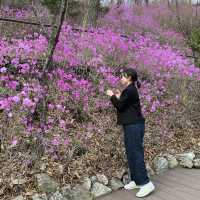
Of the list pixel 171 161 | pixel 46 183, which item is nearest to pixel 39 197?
pixel 46 183

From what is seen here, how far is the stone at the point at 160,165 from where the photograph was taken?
6.96 m

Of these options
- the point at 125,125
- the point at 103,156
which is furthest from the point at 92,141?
the point at 125,125

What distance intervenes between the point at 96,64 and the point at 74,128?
1644 mm

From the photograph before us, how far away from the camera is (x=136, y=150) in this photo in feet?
19.0

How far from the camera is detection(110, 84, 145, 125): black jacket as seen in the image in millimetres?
5629

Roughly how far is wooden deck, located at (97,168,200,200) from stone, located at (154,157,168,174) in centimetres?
9

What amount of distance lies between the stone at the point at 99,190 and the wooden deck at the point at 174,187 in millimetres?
69

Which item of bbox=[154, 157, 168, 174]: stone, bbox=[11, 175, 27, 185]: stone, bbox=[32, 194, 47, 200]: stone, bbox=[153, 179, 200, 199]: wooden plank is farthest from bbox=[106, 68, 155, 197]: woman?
bbox=[11, 175, 27, 185]: stone

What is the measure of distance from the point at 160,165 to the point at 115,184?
3.89 ft

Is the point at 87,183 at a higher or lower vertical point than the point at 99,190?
higher

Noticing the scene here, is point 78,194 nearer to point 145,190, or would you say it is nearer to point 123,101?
point 145,190

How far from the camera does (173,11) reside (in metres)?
21.9

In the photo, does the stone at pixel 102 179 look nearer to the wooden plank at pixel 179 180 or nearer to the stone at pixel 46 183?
the stone at pixel 46 183

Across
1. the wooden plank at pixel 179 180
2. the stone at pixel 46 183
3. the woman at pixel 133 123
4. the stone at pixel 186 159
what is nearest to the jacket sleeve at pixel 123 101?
the woman at pixel 133 123
